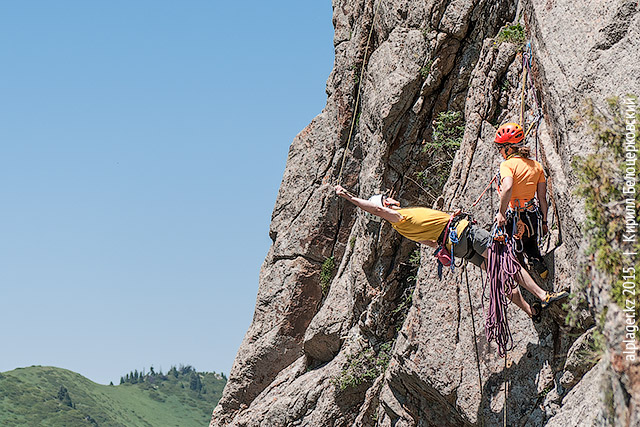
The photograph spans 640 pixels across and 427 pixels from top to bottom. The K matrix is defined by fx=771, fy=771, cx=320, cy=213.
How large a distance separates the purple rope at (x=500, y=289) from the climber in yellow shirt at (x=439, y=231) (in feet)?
0.49

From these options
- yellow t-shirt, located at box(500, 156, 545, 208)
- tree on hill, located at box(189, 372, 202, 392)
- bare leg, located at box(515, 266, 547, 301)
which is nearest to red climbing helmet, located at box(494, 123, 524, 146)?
yellow t-shirt, located at box(500, 156, 545, 208)

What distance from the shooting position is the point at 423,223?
37.2ft

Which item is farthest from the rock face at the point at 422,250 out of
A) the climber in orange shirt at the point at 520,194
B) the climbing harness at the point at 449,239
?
the climbing harness at the point at 449,239

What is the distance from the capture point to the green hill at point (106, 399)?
12356 cm

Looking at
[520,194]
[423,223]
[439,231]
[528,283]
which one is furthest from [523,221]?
[423,223]

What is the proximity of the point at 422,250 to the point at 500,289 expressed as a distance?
2.86 meters

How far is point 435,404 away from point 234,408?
25.4ft

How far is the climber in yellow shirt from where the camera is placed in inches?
428

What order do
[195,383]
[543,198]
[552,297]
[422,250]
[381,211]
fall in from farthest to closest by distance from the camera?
[195,383]
[422,250]
[381,211]
[543,198]
[552,297]

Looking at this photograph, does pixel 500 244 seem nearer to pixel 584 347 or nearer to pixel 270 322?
pixel 584 347

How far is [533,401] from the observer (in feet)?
35.4

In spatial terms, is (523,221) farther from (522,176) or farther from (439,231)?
(439,231)

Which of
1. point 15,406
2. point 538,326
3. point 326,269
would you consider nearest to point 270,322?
point 326,269

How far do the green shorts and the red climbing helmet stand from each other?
1.33 m
